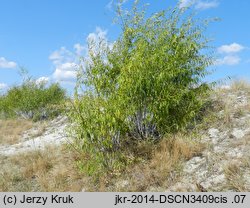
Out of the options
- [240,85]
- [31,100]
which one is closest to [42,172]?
[240,85]

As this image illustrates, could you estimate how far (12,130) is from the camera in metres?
18.5

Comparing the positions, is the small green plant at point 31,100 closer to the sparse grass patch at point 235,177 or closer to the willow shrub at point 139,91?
the willow shrub at point 139,91

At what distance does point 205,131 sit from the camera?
993 cm

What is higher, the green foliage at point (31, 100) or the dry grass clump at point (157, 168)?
the green foliage at point (31, 100)

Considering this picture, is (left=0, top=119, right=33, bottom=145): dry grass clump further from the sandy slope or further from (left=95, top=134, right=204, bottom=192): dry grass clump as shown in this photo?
(left=95, top=134, right=204, bottom=192): dry grass clump

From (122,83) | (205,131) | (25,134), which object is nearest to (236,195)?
(205,131)

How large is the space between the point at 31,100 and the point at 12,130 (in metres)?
5.14

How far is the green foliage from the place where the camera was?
23.0 meters

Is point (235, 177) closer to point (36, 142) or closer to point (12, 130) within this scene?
point (36, 142)

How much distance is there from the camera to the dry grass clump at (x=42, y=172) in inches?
347

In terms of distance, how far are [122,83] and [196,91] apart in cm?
263

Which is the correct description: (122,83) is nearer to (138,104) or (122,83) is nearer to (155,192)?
(138,104)

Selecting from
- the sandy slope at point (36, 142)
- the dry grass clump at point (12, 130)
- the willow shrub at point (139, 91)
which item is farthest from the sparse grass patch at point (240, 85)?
the dry grass clump at point (12, 130)

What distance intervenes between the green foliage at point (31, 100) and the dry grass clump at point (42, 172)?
36.2ft
